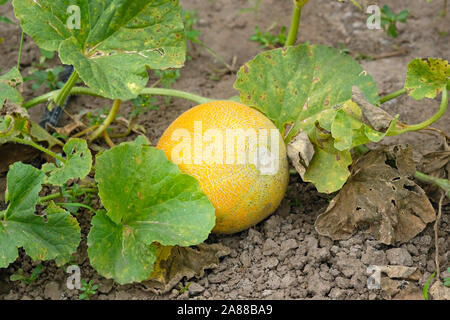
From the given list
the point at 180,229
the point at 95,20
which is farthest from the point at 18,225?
the point at 95,20

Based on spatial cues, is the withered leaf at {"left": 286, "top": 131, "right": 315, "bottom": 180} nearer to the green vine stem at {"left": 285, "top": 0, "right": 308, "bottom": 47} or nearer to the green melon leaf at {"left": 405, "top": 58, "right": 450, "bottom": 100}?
the green melon leaf at {"left": 405, "top": 58, "right": 450, "bottom": 100}

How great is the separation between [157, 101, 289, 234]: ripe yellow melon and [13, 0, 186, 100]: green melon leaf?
0.31m

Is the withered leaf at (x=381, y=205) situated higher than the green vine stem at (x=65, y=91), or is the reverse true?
the green vine stem at (x=65, y=91)

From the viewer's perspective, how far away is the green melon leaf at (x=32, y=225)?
7.52 ft

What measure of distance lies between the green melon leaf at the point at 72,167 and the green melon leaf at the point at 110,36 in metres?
0.26

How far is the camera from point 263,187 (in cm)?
257

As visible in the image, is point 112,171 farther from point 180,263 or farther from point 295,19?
point 295,19

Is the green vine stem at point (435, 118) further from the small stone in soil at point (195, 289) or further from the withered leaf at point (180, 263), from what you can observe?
the small stone in soil at point (195, 289)

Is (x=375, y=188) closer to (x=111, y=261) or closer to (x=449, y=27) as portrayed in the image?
(x=111, y=261)

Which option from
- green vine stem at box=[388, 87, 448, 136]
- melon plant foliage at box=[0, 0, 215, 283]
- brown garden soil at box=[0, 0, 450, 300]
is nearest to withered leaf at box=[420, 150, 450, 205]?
brown garden soil at box=[0, 0, 450, 300]

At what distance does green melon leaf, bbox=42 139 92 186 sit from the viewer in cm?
237

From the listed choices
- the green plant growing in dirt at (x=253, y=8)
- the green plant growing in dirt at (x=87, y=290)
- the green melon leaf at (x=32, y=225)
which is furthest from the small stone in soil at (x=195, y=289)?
the green plant growing in dirt at (x=253, y=8)

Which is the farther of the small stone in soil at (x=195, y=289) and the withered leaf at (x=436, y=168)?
the withered leaf at (x=436, y=168)
